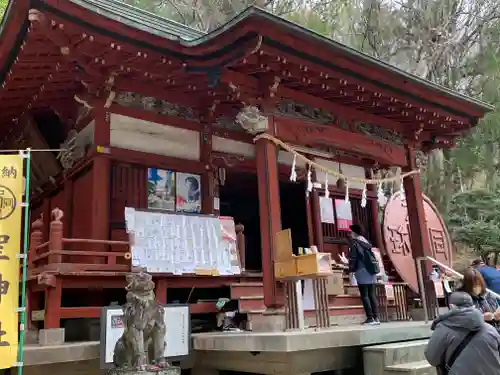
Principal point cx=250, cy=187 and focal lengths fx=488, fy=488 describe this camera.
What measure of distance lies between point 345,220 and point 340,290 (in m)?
2.98

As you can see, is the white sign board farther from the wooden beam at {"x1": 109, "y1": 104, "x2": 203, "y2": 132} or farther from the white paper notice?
the white paper notice

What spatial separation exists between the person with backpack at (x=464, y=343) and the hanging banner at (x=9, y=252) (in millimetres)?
3798

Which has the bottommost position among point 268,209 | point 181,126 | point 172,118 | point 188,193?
point 268,209

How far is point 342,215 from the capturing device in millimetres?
10961

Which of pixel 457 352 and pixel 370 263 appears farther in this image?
pixel 370 263

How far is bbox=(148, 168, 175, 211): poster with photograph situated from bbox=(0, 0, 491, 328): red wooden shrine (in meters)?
0.13

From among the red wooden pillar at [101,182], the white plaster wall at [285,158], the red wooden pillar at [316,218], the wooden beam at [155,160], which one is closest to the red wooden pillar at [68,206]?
the red wooden pillar at [101,182]

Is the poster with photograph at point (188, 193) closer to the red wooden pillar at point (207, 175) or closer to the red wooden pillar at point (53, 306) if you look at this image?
the red wooden pillar at point (207, 175)

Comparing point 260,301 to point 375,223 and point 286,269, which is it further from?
point 375,223

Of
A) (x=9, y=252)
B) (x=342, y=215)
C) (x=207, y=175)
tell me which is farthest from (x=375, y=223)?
(x=9, y=252)

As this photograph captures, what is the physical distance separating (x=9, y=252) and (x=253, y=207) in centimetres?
924

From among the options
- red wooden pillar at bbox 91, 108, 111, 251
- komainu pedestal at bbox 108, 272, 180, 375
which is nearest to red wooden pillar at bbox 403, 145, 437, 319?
komainu pedestal at bbox 108, 272, 180, 375

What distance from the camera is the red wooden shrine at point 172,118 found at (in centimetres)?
653

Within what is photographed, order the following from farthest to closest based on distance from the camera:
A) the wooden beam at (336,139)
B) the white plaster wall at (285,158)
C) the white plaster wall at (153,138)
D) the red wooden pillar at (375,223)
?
the red wooden pillar at (375,223), the white plaster wall at (285,158), the white plaster wall at (153,138), the wooden beam at (336,139)
